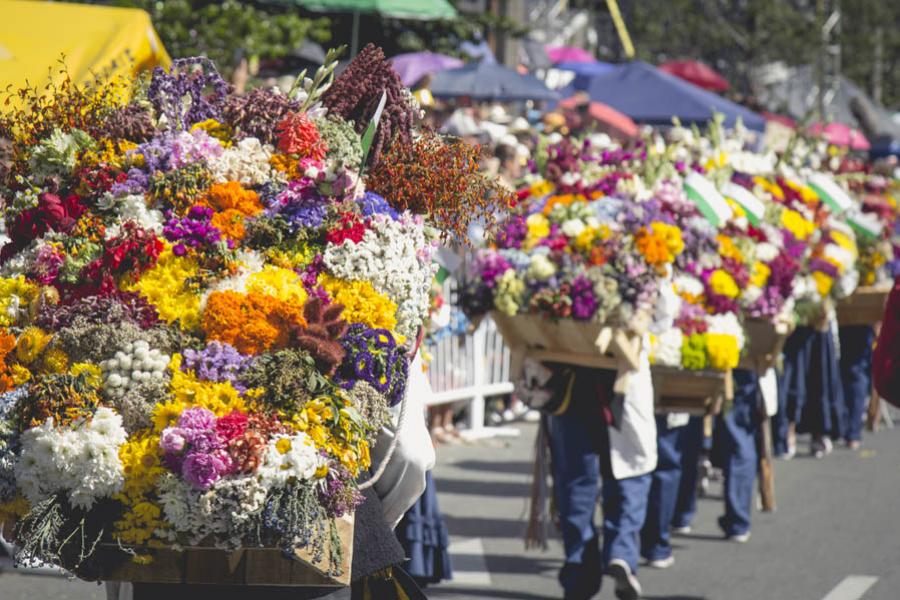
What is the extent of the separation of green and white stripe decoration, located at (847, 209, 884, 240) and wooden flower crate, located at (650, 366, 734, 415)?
154 inches

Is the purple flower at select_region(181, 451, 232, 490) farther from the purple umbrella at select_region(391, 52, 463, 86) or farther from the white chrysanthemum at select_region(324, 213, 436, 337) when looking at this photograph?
the purple umbrella at select_region(391, 52, 463, 86)

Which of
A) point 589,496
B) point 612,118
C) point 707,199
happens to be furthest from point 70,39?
point 612,118

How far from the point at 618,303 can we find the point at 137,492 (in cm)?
408

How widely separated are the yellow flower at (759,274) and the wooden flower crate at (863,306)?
4.10 meters

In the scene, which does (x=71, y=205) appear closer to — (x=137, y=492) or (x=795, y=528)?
(x=137, y=492)

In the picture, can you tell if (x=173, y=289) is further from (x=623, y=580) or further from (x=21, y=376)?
(x=623, y=580)

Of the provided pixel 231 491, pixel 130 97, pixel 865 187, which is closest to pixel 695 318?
pixel 130 97

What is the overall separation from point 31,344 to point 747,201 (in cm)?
615

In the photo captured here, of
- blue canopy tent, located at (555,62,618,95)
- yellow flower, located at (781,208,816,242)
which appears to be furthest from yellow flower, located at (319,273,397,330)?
blue canopy tent, located at (555,62,618,95)

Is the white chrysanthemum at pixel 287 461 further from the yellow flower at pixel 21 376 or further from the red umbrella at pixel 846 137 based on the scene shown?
the red umbrella at pixel 846 137

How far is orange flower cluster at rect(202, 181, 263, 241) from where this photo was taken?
4.40 m

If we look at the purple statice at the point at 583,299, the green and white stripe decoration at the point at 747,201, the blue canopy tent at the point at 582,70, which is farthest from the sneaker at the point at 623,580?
the blue canopy tent at the point at 582,70

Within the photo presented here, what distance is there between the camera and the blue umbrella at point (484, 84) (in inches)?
627

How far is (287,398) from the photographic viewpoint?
404 centimetres
